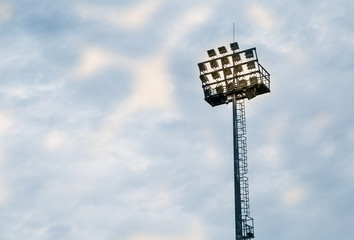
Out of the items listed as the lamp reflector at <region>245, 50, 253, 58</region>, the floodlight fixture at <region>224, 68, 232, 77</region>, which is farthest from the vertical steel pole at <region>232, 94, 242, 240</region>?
the lamp reflector at <region>245, 50, 253, 58</region>

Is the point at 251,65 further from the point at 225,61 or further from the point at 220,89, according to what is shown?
the point at 220,89

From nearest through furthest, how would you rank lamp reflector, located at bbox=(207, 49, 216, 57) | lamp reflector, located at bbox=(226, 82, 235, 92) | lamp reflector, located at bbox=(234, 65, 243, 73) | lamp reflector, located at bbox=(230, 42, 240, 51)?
lamp reflector, located at bbox=(226, 82, 235, 92), lamp reflector, located at bbox=(234, 65, 243, 73), lamp reflector, located at bbox=(230, 42, 240, 51), lamp reflector, located at bbox=(207, 49, 216, 57)

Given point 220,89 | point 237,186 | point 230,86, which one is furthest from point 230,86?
point 237,186

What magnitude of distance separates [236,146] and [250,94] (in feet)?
21.9

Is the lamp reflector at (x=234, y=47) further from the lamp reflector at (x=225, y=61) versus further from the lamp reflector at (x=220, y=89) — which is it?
the lamp reflector at (x=220, y=89)

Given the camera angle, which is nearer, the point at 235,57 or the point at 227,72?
the point at 235,57

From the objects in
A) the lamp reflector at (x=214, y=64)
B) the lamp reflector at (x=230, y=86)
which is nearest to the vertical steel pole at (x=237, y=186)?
the lamp reflector at (x=230, y=86)

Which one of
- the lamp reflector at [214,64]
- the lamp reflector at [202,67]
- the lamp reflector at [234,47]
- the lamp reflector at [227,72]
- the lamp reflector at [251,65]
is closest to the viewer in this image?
the lamp reflector at [251,65]

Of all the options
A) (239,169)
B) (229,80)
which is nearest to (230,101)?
(229,80)

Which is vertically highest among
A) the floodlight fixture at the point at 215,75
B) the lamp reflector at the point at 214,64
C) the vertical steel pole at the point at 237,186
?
the lamp reflector at the point at 214,64

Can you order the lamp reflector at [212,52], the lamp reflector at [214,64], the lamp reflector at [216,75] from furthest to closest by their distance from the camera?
the lamp reflector at [212,52], the lamp reflector at [214,64], the lamp reflector at [216,75]

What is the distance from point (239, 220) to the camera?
72750 millimetres

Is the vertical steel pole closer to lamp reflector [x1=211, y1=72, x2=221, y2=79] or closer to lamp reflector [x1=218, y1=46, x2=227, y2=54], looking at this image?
lamp reflector [x1=211, y1=72, x2=221, y2=79]

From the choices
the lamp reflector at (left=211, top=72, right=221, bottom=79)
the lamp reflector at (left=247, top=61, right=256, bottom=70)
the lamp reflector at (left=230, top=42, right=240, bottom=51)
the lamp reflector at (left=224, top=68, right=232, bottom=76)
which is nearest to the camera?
the lamp reflector at (left=247, top=61, right=256, bottom=70)
